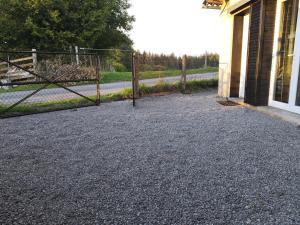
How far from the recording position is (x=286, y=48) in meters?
4.97

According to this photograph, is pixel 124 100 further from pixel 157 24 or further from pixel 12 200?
pixel 157 24

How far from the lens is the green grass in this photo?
600 centimetres

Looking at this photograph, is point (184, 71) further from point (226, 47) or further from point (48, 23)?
point (48, 23)

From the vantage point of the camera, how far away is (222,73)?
25.6 ft

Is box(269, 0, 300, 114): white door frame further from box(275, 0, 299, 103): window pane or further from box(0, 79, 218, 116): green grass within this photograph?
box(0, 79, 218, 116): green grass

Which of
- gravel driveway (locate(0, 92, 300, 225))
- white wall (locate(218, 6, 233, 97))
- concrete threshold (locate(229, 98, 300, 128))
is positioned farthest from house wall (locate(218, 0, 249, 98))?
gravel driveway (locate(0, 92, 300, 225))

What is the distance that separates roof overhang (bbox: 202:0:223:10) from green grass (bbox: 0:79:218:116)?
2.75 m

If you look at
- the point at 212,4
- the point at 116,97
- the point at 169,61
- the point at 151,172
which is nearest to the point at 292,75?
the point at 151,172

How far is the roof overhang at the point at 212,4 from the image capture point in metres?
8.15

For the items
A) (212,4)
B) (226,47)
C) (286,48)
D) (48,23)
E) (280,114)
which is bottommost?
(280,114)

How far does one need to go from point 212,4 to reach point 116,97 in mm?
4622

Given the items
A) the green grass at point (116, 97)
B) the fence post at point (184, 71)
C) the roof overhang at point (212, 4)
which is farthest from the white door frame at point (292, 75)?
the green grass at point (116, 97)

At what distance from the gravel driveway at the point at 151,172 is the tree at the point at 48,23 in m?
14.2

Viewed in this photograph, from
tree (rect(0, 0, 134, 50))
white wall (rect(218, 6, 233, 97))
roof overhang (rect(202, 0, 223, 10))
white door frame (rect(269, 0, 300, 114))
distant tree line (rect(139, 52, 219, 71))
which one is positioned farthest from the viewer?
tree (rect(0, 0, 134, 50))
